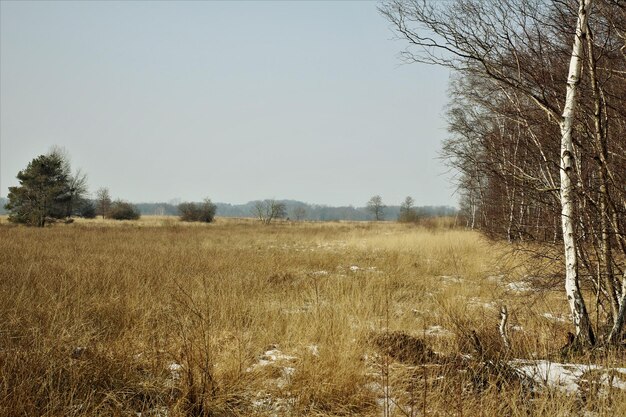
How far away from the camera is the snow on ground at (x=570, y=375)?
2.37 metres

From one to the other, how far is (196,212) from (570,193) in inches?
1868

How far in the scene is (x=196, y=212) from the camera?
47469mm

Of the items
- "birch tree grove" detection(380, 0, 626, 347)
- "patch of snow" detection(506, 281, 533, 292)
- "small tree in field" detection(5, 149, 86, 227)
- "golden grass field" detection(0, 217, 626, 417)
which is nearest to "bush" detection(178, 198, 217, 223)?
"small tree in field" detection(5, 149, 86, 227)

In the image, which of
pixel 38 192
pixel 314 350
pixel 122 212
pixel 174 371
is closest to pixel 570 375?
pixel 314 350

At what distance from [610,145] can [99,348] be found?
5465 mm

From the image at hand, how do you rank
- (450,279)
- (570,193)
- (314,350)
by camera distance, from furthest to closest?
(450,279) → (314,350) → (570,193)

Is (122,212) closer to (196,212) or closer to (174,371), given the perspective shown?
(196,212)

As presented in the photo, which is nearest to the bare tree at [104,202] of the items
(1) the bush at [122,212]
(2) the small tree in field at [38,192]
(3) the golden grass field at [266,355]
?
(1) the bush at [122,212]

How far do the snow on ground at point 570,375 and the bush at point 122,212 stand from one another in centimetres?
4998

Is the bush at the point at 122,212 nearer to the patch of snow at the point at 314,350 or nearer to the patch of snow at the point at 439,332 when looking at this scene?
the patch of snow at the point at 439,332

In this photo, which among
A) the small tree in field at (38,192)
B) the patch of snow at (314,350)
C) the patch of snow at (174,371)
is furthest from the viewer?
the small tree in field at (38,192)

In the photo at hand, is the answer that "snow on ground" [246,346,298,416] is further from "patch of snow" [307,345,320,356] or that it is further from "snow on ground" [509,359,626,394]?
"snow on ground" [509,359,626,394]

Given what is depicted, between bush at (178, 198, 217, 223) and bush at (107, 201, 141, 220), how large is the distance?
19.3ft

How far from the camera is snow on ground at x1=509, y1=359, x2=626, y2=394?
2373mm
